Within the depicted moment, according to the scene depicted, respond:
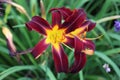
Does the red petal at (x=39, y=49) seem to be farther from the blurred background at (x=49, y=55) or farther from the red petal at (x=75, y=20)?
the blurred background at (x=49, y=55)

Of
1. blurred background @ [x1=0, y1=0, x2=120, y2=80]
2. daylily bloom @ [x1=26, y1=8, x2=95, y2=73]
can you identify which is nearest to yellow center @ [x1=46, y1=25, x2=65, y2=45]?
daylily bloom @ [x1=26, y1=8, x2=95, y2=73]

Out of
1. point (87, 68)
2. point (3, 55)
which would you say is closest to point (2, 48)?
point (3, 55)

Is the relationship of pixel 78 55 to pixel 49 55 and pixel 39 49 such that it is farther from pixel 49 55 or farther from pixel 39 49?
pixel 49 55

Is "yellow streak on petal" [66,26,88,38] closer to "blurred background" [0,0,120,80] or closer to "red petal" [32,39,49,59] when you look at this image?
"red petal" [32,39,49,59]

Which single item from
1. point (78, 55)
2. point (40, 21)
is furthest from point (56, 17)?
point (78, 55)

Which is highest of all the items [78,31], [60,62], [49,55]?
[78,31]

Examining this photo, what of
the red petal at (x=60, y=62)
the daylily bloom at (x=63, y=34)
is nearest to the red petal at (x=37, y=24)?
the daylily bloom at (x=63, y=34)
